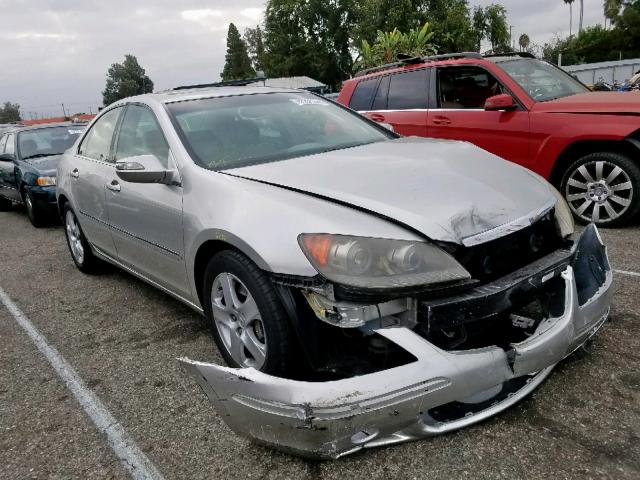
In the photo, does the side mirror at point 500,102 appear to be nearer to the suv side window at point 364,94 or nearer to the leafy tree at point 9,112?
the suv side window at point 364,94

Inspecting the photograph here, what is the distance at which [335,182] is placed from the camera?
2432 mm

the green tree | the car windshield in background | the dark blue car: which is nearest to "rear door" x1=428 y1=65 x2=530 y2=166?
the car windshield in background

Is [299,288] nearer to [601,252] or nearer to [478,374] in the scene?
[478,374]

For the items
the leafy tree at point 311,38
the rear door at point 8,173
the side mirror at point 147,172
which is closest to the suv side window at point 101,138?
the side mirror at point 147,172

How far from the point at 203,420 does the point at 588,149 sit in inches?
167

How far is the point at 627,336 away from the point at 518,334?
1008 mm

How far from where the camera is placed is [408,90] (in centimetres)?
633

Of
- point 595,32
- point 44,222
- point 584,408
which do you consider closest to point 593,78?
point 44,222

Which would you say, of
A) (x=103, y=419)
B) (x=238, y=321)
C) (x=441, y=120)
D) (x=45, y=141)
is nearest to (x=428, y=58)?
(x=441, y=120)

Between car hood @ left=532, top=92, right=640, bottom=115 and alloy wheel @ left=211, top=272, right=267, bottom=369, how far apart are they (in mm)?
3934

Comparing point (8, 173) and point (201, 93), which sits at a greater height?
point (201, 93)

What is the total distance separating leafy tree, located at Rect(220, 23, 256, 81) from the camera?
8112 centimetres

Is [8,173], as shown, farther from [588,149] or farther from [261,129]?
[588,149]

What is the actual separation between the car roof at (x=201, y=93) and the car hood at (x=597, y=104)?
260 centimetres
